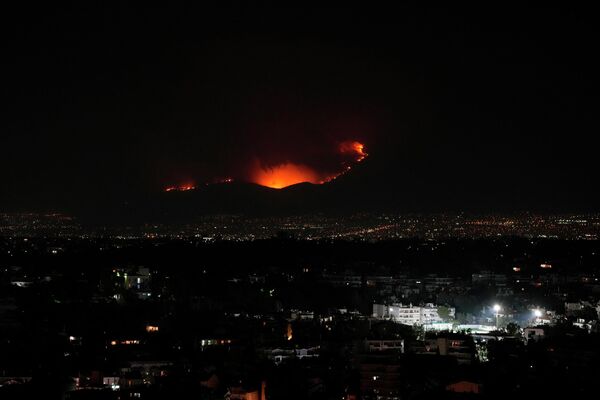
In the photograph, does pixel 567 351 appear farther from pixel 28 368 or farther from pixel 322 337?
pixel 28 368

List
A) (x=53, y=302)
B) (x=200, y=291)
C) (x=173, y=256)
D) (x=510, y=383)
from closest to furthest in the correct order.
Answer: (x=510, y=383), (x=53, y=302), (x=200, y=291), (x=173, y=256)

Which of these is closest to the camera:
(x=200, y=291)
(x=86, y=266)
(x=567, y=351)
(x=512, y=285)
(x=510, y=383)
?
(x=510, y=383)

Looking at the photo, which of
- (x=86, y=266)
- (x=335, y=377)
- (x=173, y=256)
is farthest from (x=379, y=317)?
(x=173, y=256)

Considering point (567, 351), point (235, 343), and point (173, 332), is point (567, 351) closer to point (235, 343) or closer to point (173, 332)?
point (235, 343)

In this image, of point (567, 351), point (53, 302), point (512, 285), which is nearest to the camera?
point (567, 351)

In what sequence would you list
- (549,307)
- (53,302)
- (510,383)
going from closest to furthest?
(510,383), (53,302), (549,307)

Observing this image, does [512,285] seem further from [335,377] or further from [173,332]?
[335,377]

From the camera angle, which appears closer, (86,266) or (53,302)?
(53,302)

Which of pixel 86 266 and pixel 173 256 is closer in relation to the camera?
pixel 86 266

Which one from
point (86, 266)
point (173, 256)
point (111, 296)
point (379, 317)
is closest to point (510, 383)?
point (379, 317)
